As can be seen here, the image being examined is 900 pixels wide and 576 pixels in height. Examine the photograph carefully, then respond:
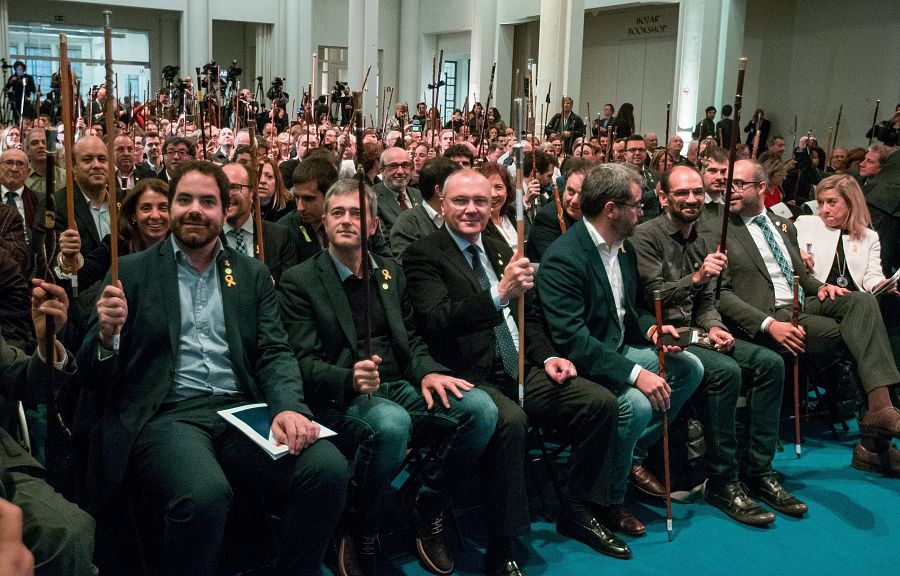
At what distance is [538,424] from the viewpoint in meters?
3.30

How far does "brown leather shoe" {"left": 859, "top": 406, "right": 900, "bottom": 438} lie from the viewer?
3963mm

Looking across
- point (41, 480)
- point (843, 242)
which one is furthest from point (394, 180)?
point (41, 480)

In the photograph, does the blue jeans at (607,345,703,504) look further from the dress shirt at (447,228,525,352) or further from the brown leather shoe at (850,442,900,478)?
the brown leather shoe at (850,442,900,478)

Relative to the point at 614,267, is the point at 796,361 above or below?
below

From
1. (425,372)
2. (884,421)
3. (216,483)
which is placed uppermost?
(425,372)

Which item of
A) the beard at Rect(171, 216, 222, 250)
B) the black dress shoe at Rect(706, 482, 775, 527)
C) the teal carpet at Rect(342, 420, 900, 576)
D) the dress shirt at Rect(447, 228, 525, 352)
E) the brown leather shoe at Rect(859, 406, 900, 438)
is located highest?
the beard at Rect(171, 216, 222, 250)

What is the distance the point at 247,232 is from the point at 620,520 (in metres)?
2.02

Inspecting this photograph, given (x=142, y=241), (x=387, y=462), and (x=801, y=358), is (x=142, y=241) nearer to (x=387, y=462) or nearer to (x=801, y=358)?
(x=387, y=462)

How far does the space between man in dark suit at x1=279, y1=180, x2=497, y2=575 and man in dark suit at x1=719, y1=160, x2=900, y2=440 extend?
1.74 meters

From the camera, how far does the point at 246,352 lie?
2766mm

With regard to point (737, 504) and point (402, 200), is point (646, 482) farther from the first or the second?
point (402, 200)

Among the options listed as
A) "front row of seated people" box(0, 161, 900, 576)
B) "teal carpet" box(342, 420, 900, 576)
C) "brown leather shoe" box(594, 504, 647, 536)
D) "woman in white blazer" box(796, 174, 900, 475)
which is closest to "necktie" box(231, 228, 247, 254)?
"front row of seated people" box(0, 161, 900, 576)

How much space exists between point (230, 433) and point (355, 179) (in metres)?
1.03

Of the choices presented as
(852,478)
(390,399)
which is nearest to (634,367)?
(390,399)
